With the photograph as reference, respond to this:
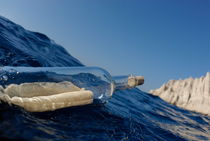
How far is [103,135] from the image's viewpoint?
2.43 meters

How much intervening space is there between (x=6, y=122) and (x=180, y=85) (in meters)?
44.9

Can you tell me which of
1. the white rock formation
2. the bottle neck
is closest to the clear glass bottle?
the bottle neck

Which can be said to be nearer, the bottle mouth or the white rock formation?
the bottle mouth

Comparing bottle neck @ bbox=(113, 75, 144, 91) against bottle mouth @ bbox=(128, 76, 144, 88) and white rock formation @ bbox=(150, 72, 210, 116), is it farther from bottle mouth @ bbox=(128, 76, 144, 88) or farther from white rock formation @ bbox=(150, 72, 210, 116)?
white rock formation @ bbox=(150, 72, 210, 116)

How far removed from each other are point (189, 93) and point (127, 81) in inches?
1513

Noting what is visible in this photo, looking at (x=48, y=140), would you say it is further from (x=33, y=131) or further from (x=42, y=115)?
(x=42, y=115)

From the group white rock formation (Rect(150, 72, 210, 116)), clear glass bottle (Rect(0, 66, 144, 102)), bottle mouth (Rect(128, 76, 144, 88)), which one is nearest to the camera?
clear glass bottle (Rect(0, 66, 144, 102))

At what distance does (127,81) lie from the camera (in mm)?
3982

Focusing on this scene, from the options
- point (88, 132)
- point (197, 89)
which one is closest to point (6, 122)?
point (88, 132)

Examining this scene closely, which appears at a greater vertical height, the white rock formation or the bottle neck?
the bottle neck

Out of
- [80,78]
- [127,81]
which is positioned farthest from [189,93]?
[80,78]

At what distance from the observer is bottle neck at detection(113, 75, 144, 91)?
3.81 metres

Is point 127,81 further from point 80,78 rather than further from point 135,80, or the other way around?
point 80,78

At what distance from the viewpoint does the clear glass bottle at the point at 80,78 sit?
2.60 metres
